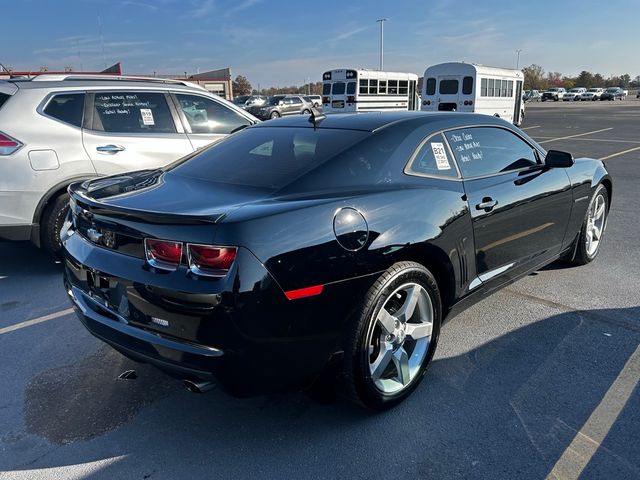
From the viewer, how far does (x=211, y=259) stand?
6.97ft

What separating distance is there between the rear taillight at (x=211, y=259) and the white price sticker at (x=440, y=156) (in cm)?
154

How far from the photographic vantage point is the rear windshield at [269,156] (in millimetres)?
2779

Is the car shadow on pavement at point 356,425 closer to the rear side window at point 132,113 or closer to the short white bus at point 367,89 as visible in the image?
the rear side window at point 132,113

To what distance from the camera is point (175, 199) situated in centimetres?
252

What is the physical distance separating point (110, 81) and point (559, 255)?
483 cm

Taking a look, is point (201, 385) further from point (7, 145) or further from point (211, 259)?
point (7, 145)

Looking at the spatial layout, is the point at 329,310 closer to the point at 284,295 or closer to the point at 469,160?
the point at 284,295

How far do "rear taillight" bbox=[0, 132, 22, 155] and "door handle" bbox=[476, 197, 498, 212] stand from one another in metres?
3.93

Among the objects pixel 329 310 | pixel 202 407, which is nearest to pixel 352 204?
pixel 329 310

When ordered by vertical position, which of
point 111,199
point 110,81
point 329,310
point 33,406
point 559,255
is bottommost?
point 33,406

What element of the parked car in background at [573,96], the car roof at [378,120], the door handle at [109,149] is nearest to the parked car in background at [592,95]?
the parked car in background at [573,96]

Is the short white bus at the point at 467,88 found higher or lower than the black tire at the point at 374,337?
higher

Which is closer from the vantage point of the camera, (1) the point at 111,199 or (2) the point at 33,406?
(1) the point at 111,199

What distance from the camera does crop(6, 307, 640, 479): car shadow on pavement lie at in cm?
234
